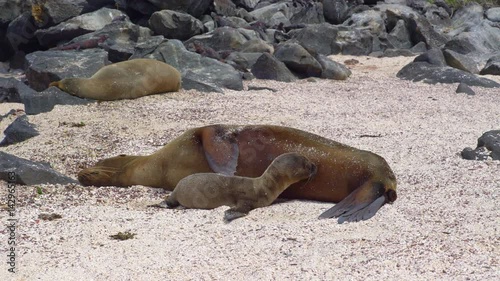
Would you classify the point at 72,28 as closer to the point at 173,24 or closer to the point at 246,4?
the point at 173,24

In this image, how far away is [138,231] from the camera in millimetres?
4617

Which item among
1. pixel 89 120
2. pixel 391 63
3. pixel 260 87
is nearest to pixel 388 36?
pixel 391 63

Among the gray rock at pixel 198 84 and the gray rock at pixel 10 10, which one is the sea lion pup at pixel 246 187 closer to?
the gray rock at pixel 198 84

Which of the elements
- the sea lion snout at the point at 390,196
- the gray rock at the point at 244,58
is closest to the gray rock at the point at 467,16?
the gray rock at the point at 244,58

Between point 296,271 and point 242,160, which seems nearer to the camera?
point 296,271

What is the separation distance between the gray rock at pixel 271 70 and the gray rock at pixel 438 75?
6.12 ft

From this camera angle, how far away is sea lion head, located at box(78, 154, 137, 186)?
595cm

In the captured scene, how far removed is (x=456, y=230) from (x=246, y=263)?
121cm

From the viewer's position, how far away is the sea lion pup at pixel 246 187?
17.0 ft

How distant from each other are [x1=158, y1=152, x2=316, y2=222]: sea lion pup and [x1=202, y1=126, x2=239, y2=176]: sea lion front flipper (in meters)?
0.31

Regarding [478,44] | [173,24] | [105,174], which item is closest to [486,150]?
[105,174]

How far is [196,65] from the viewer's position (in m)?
11.7

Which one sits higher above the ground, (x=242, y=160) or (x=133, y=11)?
(x=242, y=160)

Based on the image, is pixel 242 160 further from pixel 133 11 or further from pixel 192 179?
pixel 133 11
